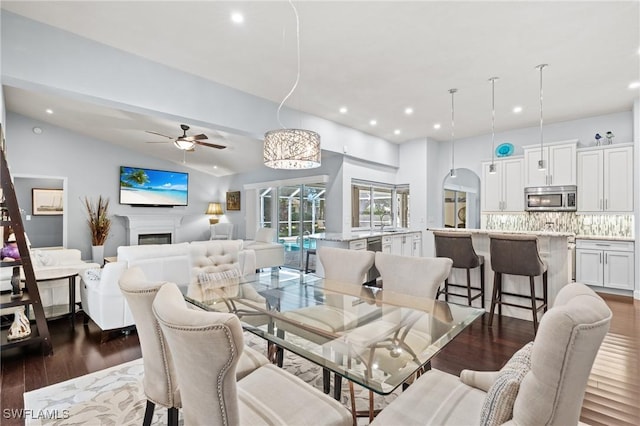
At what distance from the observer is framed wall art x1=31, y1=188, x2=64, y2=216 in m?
6.98

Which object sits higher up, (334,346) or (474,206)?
(474,206)

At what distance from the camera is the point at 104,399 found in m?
2.16

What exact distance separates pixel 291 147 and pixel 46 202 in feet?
25.5

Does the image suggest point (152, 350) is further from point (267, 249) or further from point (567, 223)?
point (567, 223)

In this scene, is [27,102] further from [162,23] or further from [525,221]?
[525,221]

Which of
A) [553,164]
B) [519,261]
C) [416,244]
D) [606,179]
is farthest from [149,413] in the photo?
[606,179]

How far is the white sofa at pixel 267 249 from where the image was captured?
6523 millimetres

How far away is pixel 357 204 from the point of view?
6.46 m

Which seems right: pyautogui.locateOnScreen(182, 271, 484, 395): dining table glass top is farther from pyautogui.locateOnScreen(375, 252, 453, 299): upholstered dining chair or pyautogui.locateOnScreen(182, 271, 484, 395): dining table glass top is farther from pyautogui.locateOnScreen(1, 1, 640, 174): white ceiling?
pyautogui.locateOnScreen(1, 1, 640, 174): white ceiling

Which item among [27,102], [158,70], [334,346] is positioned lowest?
[334,346]

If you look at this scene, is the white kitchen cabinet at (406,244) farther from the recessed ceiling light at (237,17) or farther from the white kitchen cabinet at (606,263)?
the recessed ceiling light at (237,17)

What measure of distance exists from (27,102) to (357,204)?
6376 mm

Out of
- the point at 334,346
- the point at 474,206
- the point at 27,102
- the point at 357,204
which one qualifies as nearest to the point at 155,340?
the point at 334,346

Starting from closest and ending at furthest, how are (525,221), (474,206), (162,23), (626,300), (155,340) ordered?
1. (155,340)
2. (162,23)
3. (626,300)
4. (525,221)
5. (474,206)
